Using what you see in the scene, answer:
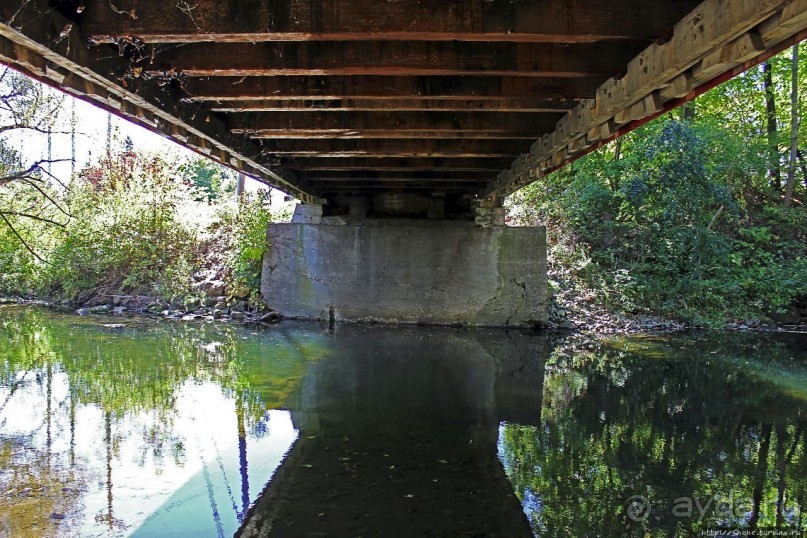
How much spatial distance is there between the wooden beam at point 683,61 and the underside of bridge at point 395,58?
10 mm

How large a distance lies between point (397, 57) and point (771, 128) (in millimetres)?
17380

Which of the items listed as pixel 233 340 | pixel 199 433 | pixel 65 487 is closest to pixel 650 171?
pixel 233 340

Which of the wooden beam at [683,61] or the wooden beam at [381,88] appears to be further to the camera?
the wooden beam at [381,88]

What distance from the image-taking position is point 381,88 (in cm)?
514

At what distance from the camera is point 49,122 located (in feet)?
23.1

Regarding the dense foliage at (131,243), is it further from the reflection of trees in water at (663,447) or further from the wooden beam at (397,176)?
the reflection of trees in water at (663,447)

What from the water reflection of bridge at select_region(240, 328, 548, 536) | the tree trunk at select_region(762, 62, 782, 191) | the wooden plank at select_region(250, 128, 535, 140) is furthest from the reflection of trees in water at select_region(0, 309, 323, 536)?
the tree trunk at select_region(762, 62, 782, 191)

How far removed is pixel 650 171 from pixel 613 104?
1091 cm

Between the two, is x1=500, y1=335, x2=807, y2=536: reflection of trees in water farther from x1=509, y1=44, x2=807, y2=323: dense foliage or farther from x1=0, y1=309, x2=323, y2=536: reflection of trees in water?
x1=509, y1=44, x2=807, y2=323: dense foliage

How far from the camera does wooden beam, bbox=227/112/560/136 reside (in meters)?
6.43

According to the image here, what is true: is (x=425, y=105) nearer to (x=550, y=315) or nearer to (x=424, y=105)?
(x=424, y=105)

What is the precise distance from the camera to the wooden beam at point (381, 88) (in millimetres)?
5102

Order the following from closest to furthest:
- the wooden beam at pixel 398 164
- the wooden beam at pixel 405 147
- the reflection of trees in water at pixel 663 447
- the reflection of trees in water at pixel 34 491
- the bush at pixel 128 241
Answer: the reflection of trees in water at pixel 34 491 < the reflection of trees in water at pixel 663 447 < the wooden beam at pixel 405 147 < the wooden beam at pixel 398 164 < the bush at pixel 128 241

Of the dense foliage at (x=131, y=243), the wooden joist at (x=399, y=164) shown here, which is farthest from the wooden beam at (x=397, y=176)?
the dense foliage at (x=131, y=243)
